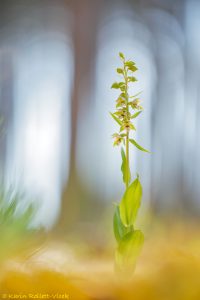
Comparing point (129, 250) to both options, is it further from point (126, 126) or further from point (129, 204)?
point (126, 126)

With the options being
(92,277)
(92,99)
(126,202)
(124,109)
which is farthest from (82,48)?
(92,277)

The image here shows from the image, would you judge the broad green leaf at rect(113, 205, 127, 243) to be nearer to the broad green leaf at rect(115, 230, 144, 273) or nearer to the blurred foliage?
the broad green leaf at rect(115, 230, 144, 273)

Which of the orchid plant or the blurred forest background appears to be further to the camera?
the blurred forest background

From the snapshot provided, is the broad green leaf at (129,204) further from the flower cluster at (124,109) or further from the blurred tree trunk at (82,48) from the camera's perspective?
the blurred tree trunk at (82,48)

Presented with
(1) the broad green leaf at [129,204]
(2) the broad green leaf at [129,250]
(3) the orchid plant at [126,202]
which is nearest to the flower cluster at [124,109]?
(3) the orchid plant at [126,202]

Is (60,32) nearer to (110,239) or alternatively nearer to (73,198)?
(73,198)

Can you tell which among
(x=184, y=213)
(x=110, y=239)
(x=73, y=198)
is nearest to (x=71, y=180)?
(x=73, y=198)

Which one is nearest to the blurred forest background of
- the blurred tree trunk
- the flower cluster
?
the blurred tree trunk
